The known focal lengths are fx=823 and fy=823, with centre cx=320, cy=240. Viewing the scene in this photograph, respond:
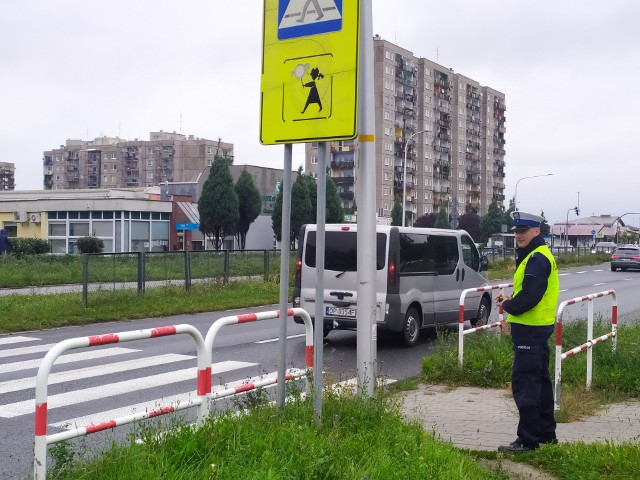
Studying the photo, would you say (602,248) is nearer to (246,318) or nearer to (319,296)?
(246,318)

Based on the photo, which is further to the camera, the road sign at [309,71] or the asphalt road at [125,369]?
the asphalt road at [125,369]

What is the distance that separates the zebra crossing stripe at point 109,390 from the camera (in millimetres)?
8750

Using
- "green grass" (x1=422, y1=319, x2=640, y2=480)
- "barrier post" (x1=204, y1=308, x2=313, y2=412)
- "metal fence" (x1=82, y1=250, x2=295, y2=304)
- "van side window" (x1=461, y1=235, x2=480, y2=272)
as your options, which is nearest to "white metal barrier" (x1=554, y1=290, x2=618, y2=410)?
"green grass" (x1=422, y1=319, x2=640, y2=480)

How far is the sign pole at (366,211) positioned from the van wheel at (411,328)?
6.66m

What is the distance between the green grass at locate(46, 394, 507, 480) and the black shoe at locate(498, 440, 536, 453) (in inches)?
26.0

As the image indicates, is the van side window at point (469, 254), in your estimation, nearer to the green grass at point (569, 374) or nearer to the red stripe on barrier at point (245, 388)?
the green grass at point (569, 374)

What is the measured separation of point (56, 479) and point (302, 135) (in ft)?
9.32

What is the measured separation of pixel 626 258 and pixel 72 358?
4585cm

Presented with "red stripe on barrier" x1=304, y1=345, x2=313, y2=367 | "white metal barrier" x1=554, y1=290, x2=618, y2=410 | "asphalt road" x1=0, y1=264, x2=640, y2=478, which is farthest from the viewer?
"white metal barrier" x1=554, y1=290, x2=618, y2=410

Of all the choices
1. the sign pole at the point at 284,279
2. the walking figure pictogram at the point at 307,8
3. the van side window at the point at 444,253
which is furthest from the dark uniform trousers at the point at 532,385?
the van side window at the point at 444,253

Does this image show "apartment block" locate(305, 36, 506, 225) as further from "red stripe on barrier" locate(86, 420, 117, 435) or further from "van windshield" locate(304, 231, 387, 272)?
"red stripe on barrier" locate(86, 420, 117, 435)

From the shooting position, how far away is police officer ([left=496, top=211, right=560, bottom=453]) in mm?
6637

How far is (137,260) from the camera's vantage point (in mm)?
21547

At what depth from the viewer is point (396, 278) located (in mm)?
13922
